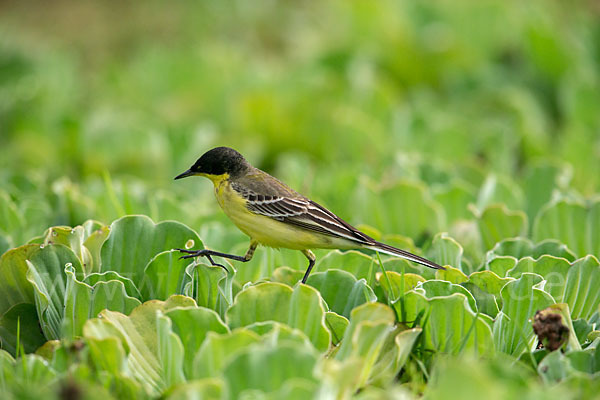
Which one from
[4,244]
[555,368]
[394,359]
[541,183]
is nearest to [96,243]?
[4,244]

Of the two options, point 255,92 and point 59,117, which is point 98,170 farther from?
point 255,92

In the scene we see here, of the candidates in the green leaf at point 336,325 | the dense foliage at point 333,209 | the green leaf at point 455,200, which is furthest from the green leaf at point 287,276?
the green leaf at point 455,200

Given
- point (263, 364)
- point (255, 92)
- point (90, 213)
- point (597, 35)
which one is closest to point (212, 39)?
point (255, 92)

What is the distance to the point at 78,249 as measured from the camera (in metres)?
2.74

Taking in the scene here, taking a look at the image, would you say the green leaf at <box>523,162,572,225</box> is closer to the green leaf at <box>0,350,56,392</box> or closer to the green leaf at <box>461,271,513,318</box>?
the green leaf at <box>461,271,513,318</box>

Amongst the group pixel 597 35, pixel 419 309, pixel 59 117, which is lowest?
pixel 419 309

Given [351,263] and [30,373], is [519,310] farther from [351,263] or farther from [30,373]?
[30,373]

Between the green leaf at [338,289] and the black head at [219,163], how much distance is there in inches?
34.0

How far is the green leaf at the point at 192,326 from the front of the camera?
2.19 meters

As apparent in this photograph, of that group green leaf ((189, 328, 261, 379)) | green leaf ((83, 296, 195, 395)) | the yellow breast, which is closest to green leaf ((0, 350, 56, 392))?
green leaf ((83, 296, 195, 395))

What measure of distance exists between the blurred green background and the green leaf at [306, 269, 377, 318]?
1030 millimetres

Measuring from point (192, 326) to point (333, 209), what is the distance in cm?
184

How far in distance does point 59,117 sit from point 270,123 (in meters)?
1.46

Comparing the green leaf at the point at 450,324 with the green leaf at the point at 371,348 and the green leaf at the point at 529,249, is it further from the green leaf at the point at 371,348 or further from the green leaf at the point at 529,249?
the green leaf at the point at 529,249
